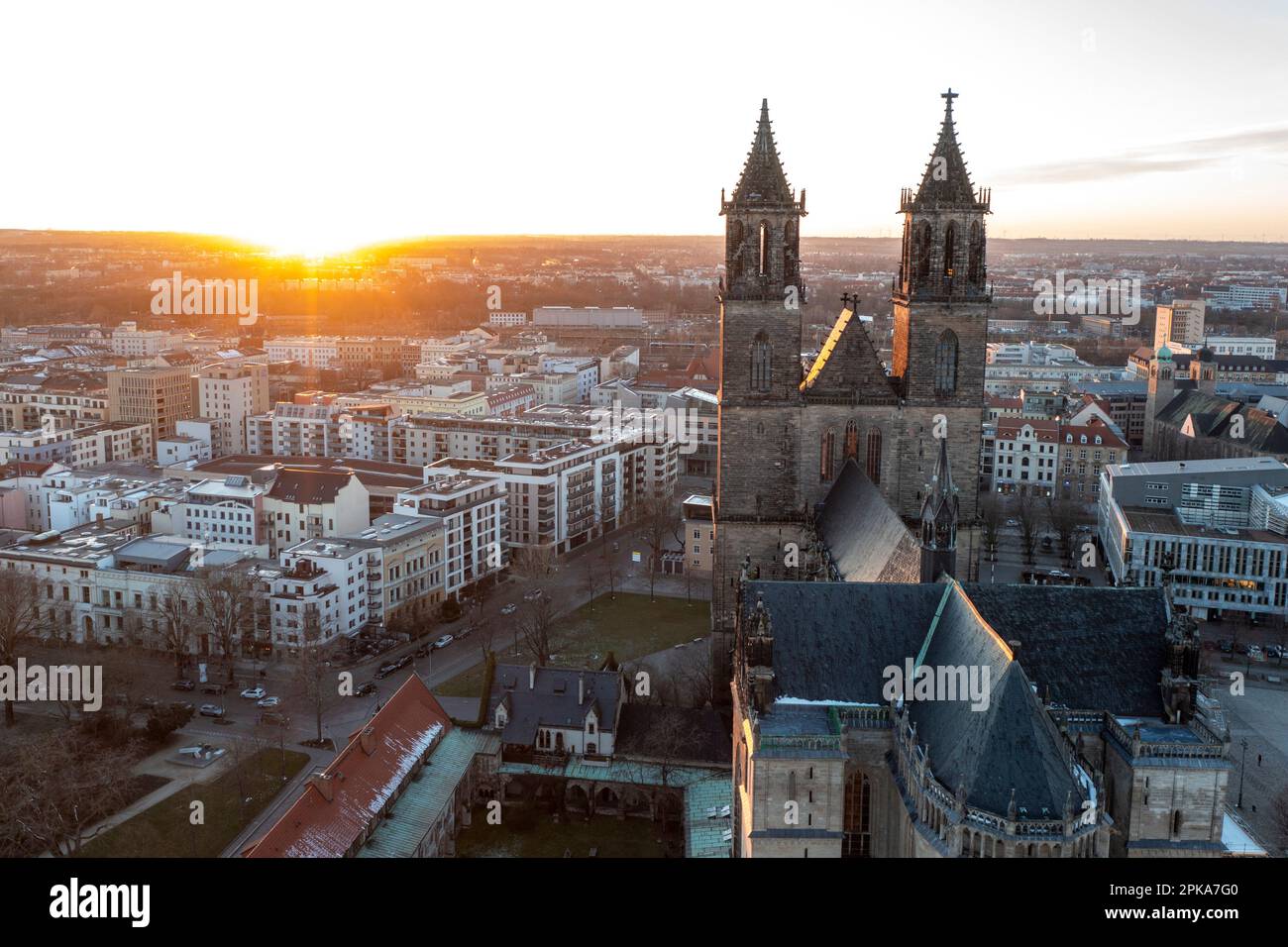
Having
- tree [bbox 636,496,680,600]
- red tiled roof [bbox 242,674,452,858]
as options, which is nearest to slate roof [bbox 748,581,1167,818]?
red tiled roof [bbox 242,674,452,858]

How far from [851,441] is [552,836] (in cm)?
2082

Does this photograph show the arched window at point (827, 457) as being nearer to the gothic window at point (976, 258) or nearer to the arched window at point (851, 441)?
the arched window at point (851, 441)

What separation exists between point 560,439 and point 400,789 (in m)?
56.9

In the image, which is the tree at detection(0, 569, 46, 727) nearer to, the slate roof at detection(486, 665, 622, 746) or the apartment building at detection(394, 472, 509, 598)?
the apartment building at detection(394, 472, 509, 598)

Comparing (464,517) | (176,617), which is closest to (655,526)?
(464,517)

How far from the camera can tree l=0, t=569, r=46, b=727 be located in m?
54.7

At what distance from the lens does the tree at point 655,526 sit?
78.6 meters

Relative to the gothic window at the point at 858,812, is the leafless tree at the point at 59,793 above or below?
below

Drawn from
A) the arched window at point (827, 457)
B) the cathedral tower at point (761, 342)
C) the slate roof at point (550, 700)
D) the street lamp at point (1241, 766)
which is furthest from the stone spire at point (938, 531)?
the street lamp at point (1241, 766)

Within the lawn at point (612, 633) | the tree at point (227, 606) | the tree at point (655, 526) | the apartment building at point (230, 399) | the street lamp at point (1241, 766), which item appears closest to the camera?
the street lamp at point (1241, 766)

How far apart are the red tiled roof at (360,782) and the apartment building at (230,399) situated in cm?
7268
